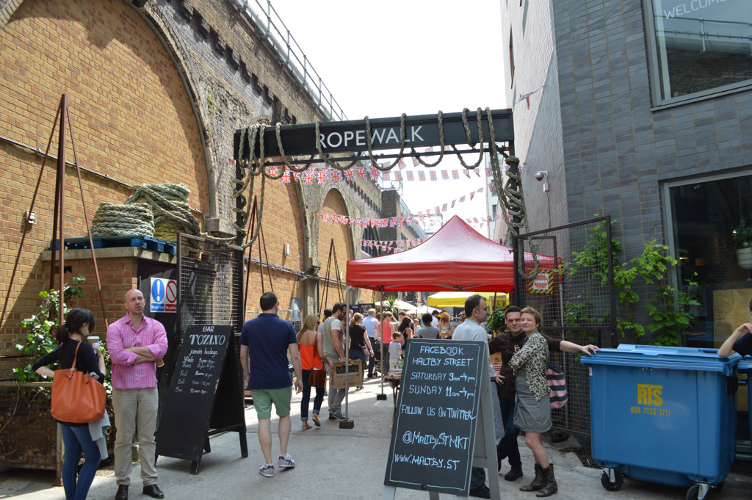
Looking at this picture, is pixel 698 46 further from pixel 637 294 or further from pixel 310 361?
pixel 310 361

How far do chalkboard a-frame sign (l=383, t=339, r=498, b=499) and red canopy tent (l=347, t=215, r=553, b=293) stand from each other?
10.4 ft

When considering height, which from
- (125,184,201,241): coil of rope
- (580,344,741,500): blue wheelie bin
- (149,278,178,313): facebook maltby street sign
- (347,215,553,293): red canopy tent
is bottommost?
(580,344,741,500): blue wheelie bin

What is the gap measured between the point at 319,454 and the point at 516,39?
11.7m

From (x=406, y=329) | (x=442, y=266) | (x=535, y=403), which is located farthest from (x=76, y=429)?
(x=406, y=329)

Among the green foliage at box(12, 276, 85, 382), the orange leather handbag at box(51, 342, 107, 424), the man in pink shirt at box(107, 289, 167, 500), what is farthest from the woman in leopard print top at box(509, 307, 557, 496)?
the green foliage at box(12, 276, 85, 382)

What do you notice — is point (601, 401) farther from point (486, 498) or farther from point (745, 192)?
point (745, 192)

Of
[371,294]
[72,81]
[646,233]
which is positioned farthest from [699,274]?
[371,294]

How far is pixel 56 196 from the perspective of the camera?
6.20 metres

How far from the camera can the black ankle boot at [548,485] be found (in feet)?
15.3

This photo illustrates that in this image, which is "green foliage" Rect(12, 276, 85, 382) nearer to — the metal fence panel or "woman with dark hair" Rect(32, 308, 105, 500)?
"woman with dark hair" Rect(32, 308, 105, 500)

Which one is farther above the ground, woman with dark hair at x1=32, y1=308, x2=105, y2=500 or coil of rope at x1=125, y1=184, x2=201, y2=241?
coil of rope at x1=125, y1=184, x2=201, y2=241

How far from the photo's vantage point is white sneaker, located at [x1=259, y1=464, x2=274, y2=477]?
17.3ft

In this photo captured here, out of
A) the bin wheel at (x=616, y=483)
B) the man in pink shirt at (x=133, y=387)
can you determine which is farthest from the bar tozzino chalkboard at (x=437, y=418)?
the man in pink shirt at (x=133, y=387)

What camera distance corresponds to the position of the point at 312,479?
5.19 metres
